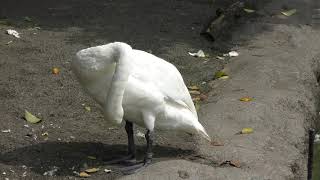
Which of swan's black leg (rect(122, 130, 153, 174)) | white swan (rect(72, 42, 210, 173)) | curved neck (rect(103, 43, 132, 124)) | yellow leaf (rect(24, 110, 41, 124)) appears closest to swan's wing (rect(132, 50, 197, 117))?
white swan (rect(72, 42, 210, 173))

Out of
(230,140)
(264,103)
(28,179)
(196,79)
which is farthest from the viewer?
(196,79)

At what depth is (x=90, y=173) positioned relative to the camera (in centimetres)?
545

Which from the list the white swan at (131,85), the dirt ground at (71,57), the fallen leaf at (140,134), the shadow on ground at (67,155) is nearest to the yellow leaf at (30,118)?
the dirt ground at (71,57)

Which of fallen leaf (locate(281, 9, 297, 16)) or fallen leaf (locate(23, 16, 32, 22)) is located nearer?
fallen leaf (locate(23, 16, 32, 22))

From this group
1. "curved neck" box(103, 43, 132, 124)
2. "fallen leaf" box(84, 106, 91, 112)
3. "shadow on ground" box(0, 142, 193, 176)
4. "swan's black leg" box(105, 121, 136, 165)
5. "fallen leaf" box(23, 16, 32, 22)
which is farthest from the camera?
"fallen leaf" box(23, 16, 32, 22)

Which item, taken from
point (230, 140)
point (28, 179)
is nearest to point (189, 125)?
point (230, 140)

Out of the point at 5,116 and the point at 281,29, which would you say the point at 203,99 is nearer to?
the point at 5,116

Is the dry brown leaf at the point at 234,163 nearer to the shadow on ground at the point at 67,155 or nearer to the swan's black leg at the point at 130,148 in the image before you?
the shadow on ground at the point at 67,155

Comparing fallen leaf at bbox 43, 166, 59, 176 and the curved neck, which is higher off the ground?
the curved neck

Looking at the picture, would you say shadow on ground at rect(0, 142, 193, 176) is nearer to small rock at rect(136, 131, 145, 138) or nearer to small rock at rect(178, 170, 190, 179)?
small rock at rect(136, 131, 145, 138)

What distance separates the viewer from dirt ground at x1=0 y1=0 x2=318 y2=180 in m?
5.71

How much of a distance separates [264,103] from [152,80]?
5.87 feet

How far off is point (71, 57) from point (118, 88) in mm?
3158

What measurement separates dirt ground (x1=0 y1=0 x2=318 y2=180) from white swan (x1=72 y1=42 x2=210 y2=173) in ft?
1.28
